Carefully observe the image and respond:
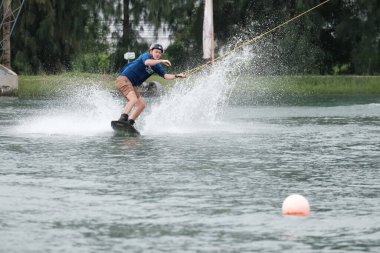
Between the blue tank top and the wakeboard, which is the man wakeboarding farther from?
the wakeboard

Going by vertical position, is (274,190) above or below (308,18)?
below

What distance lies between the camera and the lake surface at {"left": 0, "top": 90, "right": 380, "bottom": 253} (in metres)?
10.2

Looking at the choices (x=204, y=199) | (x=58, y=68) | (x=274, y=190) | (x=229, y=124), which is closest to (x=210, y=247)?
(x=204, y=199)

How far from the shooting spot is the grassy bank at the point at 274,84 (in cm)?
4281

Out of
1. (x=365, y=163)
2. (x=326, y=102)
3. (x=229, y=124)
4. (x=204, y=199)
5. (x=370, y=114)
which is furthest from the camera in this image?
(x=326, y=102)

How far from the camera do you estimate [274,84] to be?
44.5 meters

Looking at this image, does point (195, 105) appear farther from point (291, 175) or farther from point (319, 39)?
point (319, 39)

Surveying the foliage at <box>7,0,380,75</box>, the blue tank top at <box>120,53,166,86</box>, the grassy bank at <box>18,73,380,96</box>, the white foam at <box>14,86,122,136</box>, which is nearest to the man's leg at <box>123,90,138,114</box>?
the blue tank top at <box>120,53,166,86</box>

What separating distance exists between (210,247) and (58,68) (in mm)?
42358

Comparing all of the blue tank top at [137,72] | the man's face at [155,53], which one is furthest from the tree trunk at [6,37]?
the man's face at [155,53]

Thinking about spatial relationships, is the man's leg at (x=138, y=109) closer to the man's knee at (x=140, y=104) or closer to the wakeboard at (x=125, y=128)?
the man's knee at (x=140, y=104)

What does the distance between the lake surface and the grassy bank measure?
17.4 m

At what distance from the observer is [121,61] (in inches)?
2088

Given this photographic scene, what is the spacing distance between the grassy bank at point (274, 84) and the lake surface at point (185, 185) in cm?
1742
